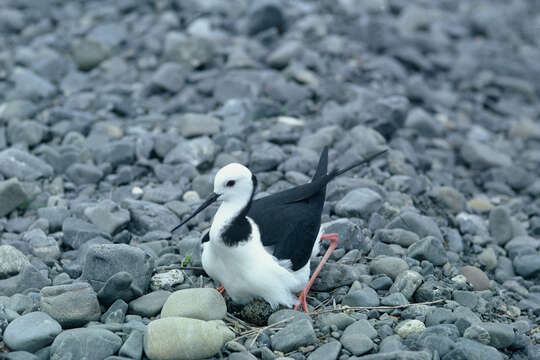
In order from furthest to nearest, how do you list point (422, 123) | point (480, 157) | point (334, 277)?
point (422, 123) < point (480, 157) < point (334, 277)

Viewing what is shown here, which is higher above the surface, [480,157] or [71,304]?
[71,304]

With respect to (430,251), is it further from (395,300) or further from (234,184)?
(234,184)

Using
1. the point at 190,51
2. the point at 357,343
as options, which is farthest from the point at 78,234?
the point at 190,51

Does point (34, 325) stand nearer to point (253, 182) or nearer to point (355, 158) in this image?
point (253, 182)

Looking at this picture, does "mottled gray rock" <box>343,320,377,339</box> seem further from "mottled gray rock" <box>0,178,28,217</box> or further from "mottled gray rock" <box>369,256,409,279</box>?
"mottled gray rock" <box>0,178,28,217</box>

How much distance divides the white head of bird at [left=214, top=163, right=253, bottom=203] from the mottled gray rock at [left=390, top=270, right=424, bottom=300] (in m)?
1.33

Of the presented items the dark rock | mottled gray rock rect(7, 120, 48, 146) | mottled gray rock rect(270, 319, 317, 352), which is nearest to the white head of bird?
mottled gray rock rect(270, 319, 317, 352)

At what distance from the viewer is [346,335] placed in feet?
15.1

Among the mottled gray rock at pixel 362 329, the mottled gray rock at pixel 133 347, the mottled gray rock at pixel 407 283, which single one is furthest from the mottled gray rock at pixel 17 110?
the mottled gray rock at pixel 362 329

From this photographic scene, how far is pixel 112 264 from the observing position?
4934 mm

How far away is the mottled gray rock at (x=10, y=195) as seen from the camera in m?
6.38

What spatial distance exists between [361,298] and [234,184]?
1227mm

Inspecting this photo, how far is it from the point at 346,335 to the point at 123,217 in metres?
2.40

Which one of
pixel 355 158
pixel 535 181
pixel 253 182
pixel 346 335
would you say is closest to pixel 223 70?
pixel 355 158
